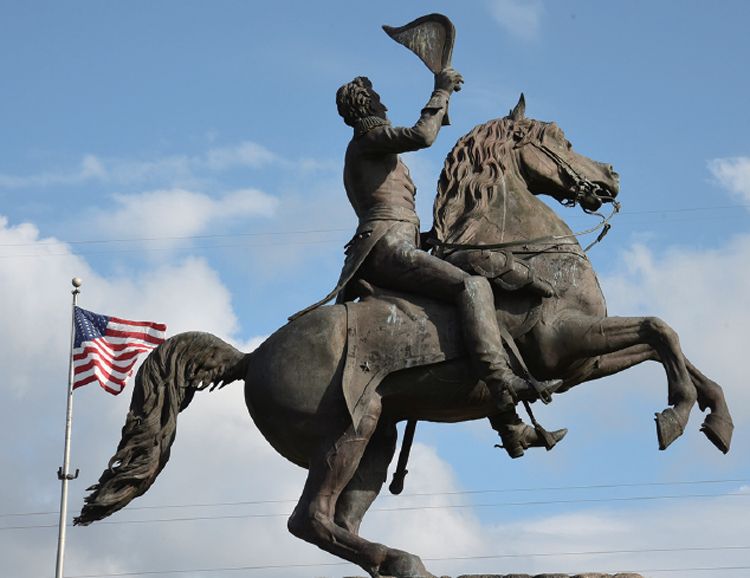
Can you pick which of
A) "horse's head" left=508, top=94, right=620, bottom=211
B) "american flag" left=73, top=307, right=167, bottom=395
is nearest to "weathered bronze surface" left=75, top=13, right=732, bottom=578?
"horse's head" left=508, top=94, right=620, bottom=211

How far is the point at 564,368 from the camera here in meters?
9.66

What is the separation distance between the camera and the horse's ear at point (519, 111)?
1068 centimetres

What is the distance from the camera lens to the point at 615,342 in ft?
30.6

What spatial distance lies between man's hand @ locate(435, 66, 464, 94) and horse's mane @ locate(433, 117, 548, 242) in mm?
586

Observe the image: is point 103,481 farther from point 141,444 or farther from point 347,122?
point 347,122

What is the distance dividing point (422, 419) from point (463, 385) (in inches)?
29.6

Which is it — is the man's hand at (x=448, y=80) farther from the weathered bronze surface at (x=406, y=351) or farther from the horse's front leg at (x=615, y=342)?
the horse's front leg at (x=615, y=342)

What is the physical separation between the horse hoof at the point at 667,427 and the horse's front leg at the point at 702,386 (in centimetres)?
51

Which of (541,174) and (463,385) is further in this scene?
(541,174)

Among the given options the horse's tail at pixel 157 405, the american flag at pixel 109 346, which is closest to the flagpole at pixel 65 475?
the american flag at pixel 109 346

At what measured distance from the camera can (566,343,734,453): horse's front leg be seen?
9.37 meters

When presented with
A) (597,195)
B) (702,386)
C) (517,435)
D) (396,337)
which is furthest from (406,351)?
(597,195)

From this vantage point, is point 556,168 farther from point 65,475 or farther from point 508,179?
point 65,475

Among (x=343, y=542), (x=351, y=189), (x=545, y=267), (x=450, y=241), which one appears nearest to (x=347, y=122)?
(x=351, y=189)
